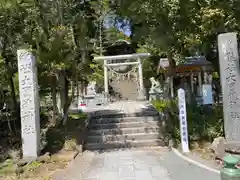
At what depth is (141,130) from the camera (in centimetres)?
1044

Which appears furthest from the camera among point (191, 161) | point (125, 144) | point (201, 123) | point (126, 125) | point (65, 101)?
point (126, 125)

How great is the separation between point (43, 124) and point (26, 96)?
293 cm

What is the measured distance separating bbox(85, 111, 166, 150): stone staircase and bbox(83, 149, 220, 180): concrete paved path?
789 millimetres

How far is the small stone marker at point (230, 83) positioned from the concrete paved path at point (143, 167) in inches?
67.4

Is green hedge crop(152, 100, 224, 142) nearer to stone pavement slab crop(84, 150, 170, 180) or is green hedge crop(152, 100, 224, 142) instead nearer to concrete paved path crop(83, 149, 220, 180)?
concrete paved path crop(83, 149, 220, 180)

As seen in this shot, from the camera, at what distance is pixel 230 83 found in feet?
26.9

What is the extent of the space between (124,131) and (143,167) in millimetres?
3199

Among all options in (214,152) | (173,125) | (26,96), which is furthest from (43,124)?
(214,152)

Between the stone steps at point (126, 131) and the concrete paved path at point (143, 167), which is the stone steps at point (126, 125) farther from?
the concrete paved path at point (143, 167)

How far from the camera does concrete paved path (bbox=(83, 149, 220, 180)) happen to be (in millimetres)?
6555

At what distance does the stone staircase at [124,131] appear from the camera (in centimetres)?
979

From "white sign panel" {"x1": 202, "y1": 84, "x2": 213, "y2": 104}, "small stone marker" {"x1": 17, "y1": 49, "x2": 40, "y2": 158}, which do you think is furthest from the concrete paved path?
"white sign panel" {"x1": 202, "y1": 84, "x2": 213, "y2": 104}

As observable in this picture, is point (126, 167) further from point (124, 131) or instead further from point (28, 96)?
point (28, 96)

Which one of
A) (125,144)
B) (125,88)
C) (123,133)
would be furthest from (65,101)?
(125,88)
